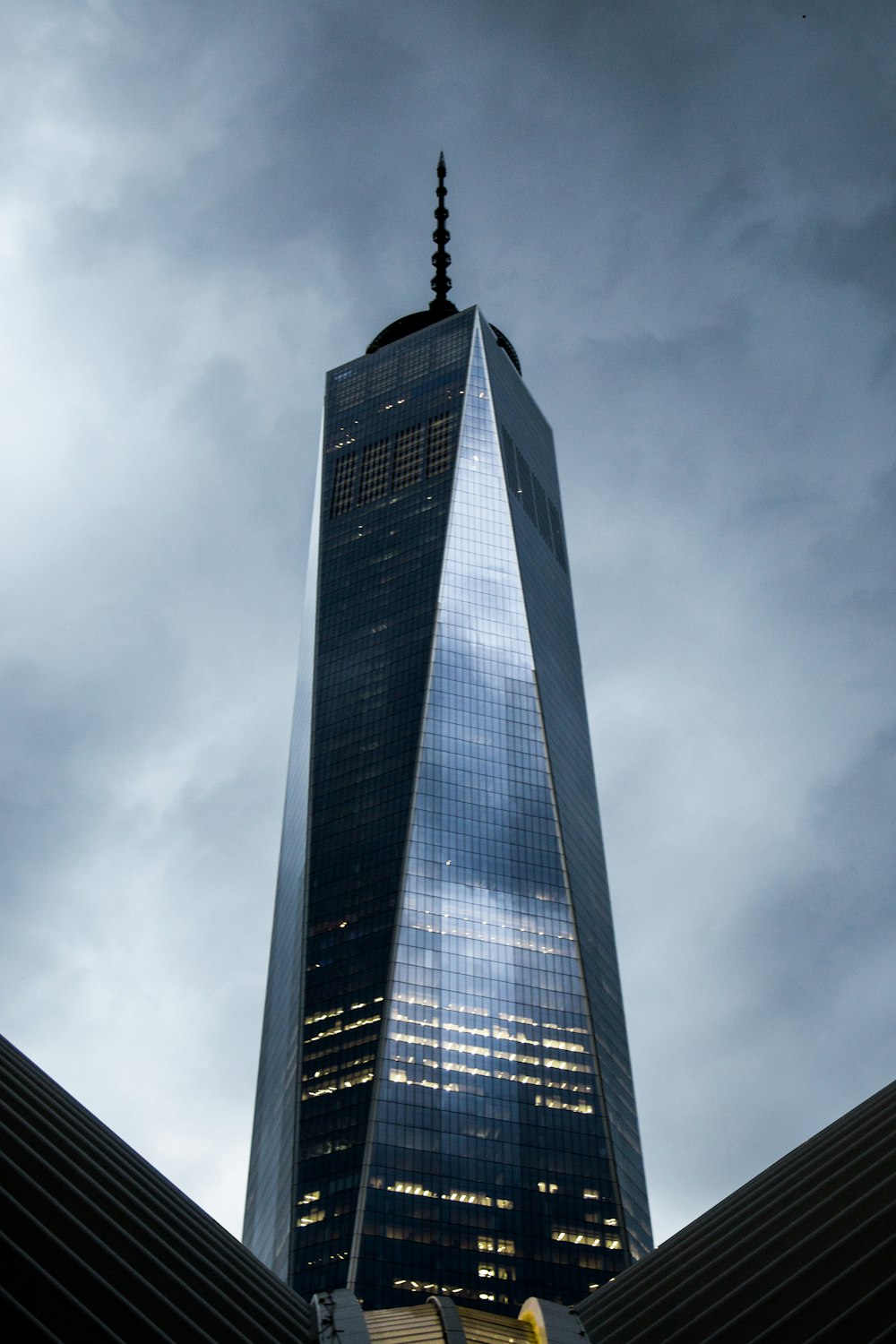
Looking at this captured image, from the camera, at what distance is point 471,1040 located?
14775 cm

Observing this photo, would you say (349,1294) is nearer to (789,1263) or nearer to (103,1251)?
(103,1251)

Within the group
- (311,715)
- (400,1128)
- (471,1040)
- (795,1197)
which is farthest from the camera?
(311,715)

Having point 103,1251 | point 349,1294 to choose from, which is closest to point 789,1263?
point 349,1294

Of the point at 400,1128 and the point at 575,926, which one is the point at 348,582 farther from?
the point at 400,1128

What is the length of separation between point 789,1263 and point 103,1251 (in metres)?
18.3

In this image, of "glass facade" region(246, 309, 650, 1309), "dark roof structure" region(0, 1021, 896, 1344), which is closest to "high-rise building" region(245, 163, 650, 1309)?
"glass facade" region(246, 309, 650, 1309)

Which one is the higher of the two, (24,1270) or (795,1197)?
(795,1197)

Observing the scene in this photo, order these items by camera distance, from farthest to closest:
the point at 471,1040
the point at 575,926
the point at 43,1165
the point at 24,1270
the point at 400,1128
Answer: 1. the point at 575,926
2. the point at 471,1040
3. the point at 400,1128
4. the point at 43,1165
5. the point at 24,1270

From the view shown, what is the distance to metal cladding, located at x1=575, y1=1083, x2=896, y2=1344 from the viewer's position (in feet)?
104

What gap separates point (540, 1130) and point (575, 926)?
1044 inches

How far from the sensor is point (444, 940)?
152625 millimetres

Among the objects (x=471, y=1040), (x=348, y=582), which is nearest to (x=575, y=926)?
(x=471, y=1040)

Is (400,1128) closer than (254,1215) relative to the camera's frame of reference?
Yes

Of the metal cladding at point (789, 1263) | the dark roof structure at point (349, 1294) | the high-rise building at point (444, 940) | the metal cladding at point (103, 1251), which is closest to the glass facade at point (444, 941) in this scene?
the high-rise building at point (444, 940)
